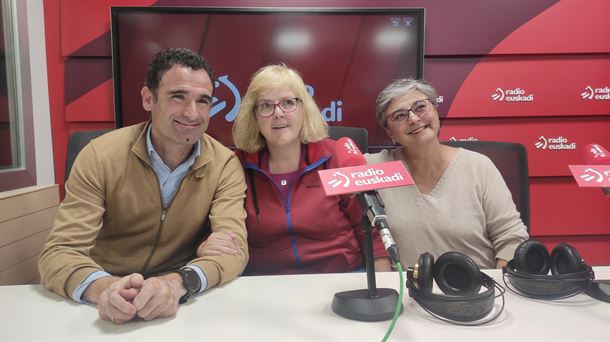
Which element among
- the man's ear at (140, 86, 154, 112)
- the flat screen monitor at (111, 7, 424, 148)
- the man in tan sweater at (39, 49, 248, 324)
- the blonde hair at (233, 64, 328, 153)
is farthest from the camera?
the flat screen monitor at (111, 7, 424, 148)

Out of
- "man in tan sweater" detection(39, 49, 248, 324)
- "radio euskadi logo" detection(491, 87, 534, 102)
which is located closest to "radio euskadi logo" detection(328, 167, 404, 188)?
"man in tan sweater" detection(39, 49, 248, 324)

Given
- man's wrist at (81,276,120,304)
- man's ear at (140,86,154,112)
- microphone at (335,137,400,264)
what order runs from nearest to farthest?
microphone at (335,137,400,264) < man's wrist at (81,276,120,304) < man's ear at (140,86,154,112)

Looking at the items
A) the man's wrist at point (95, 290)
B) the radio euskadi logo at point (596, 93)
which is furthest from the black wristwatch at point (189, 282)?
the radio euskadi logo at point (596, 93)

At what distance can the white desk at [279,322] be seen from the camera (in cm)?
71

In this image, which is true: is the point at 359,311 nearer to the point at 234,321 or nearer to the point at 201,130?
the point at 234,321

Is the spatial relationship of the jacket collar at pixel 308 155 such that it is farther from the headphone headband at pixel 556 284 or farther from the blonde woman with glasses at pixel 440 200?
the headphone headband at pixel 556 284

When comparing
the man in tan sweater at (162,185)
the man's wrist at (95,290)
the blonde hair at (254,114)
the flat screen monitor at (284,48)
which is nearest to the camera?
the man's wrist at (95,290)

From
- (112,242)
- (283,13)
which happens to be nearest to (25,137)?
(112,242)

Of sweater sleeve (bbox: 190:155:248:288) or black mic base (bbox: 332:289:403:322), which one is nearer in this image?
black mic base (bbox: 332:289:403:322)

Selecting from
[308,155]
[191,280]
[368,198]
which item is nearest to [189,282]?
[191,280]

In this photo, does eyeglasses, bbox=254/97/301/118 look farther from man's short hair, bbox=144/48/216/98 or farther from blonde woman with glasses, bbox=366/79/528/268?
blonde woman with glasses, bbox=366/79/528/268

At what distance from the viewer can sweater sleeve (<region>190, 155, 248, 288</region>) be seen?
38.2 inches

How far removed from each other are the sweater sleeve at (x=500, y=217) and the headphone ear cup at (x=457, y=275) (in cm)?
67

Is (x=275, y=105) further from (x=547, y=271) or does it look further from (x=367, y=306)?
(x=547, y=271)
